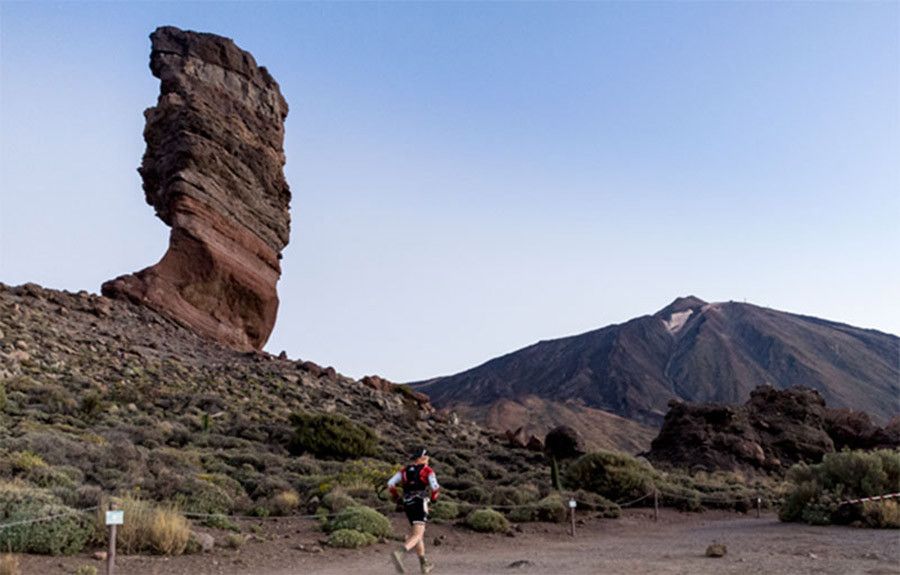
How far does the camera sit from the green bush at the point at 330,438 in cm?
2269

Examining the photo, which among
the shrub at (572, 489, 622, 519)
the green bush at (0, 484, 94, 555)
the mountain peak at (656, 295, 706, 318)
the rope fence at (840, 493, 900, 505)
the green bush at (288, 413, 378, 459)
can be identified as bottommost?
the shrub at (572, 489, 622, 519)

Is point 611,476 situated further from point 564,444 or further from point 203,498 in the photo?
point 203,498

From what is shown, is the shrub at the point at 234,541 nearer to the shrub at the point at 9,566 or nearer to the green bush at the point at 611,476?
the shrub at the point at 9,566

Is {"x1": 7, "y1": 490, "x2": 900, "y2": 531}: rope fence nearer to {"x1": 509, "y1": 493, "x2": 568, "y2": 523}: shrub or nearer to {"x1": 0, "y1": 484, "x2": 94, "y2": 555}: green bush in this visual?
{"x1": 0, "y1": 484, "x2": 94, "y2": 555}: green bush

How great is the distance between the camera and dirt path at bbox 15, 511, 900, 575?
9391mm

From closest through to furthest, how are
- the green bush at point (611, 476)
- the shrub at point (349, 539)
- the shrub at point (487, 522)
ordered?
the shrub at point (349, 539)
the shrub at point (487, 522)
the green bush at point (611, 476)

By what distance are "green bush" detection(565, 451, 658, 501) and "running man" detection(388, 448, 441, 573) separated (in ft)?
38.5

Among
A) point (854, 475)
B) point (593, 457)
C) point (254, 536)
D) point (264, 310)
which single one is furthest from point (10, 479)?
point (264, 310)

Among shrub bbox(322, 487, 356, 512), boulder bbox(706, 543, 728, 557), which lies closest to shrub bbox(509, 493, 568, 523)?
shrub bbox(322, 487, 356, 512)

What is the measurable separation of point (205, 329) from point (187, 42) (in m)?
18.4

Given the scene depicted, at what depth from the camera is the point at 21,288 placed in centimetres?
3347

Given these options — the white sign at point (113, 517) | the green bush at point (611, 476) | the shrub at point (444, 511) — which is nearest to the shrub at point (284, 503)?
the shrub at point (444, 511)

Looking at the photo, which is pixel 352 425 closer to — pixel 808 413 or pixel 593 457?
pixel 593 457

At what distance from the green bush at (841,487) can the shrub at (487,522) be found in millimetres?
6886
